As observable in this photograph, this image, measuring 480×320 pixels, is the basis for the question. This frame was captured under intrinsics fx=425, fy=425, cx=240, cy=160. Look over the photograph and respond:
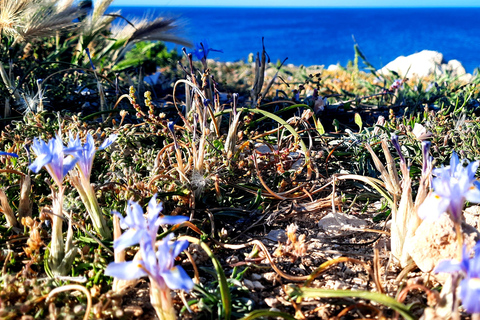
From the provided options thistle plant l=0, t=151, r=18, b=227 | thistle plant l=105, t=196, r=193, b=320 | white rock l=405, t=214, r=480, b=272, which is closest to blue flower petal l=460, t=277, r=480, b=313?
white rock l=405, t=214, r=480, b=272

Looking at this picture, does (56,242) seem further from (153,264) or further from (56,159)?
(153,264)

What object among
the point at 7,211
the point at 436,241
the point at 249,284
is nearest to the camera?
the point at 436,241

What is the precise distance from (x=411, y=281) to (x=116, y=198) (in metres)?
1.01

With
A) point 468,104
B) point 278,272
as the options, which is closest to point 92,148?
point 278,272

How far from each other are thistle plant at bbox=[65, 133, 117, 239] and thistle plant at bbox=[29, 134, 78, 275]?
1.3 inches

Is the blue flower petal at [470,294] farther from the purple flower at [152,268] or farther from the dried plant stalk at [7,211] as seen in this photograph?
the dried plant stalk at [7,211]

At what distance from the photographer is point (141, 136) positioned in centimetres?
207

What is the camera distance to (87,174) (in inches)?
47.4

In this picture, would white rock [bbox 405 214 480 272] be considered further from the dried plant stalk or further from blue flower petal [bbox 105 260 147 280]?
Result: the dried plant stalk

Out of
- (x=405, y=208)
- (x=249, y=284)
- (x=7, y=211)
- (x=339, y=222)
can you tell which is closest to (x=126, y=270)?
(x=249, y=284)

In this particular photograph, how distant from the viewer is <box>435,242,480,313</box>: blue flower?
32.1 inches

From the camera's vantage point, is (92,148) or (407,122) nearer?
(92,148)

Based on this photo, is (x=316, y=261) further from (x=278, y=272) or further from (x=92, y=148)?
(x=92, y=148)

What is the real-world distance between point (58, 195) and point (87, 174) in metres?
0.10
